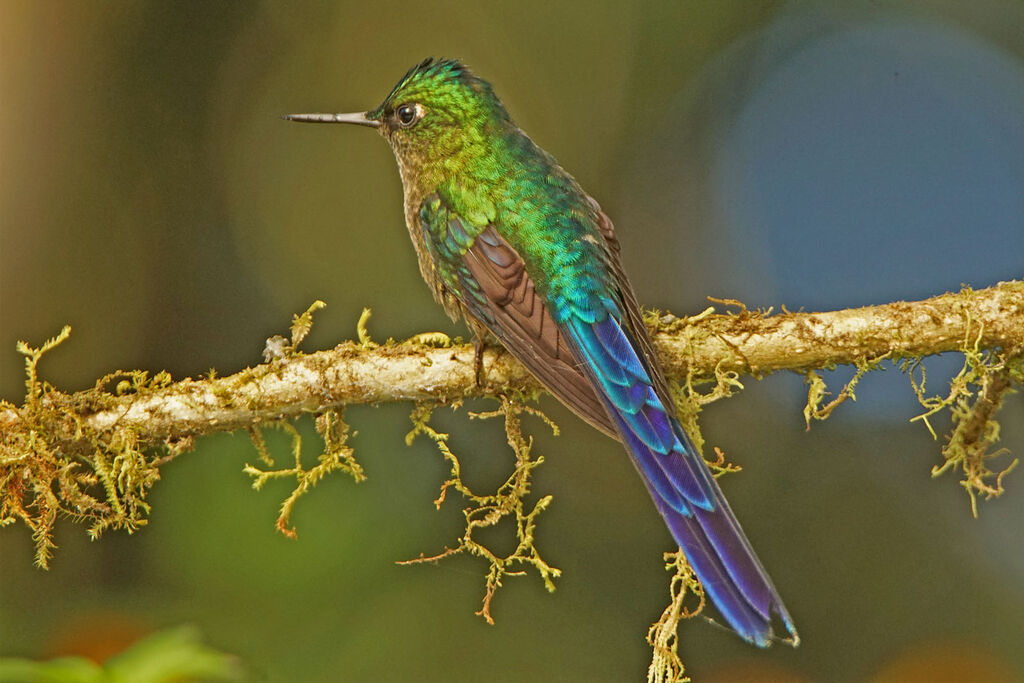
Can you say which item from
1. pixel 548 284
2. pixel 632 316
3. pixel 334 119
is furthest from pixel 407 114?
pixel 632 316

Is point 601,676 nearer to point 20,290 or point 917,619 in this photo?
point 917,619

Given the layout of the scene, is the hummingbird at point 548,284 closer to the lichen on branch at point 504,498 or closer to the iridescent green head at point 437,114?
the iridescent green head at point 437,114

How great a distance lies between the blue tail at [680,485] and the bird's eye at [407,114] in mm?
1341

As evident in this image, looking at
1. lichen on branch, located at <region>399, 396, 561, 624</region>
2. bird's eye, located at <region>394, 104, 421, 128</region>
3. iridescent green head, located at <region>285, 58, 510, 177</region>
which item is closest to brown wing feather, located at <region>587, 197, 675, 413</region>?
lichen on branch, located at <region>399, 396, 561, 624</region>

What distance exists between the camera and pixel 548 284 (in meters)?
3.38

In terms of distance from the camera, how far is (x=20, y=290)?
202 inches

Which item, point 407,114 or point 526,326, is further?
point 407,114

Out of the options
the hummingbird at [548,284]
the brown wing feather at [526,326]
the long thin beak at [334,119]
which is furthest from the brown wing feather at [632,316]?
the long thin beak at [334,119]

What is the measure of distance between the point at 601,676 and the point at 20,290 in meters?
3.68

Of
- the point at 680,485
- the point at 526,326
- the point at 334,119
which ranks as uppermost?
the point at 334,119

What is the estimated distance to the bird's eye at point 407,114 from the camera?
412cm

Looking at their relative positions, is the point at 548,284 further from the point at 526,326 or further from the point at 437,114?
the point at 437,114

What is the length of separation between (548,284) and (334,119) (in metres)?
1.36

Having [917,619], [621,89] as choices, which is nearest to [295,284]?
[621,89]
